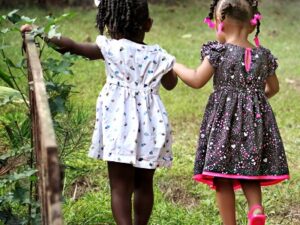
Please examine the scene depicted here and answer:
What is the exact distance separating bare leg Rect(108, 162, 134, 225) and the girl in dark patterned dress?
396mm

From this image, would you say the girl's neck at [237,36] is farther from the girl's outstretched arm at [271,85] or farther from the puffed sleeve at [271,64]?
the girl's outstretched arm at [271,85]

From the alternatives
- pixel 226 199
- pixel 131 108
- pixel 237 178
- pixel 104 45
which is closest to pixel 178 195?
pixel 226 199

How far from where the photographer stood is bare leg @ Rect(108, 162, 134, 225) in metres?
3.26

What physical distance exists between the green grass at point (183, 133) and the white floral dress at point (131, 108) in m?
0.34

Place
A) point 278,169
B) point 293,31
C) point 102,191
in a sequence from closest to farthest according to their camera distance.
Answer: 1. point 278,169
2. point 102,191
3. point 293,31

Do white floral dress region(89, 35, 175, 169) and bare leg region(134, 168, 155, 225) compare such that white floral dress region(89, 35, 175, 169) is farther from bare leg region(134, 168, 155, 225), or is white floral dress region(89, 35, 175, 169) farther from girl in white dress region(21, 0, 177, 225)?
bare leg region(134, 168, 155, 225)

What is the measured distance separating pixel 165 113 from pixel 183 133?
2.73 meters

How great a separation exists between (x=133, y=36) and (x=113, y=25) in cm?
10

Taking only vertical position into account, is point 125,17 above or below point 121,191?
above

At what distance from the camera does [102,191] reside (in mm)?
4477

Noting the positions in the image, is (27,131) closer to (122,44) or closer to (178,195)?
(122,44)

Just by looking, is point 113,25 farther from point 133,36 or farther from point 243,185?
point 243,185

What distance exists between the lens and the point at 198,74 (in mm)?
3475

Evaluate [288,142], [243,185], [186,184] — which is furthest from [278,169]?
[288,142]
